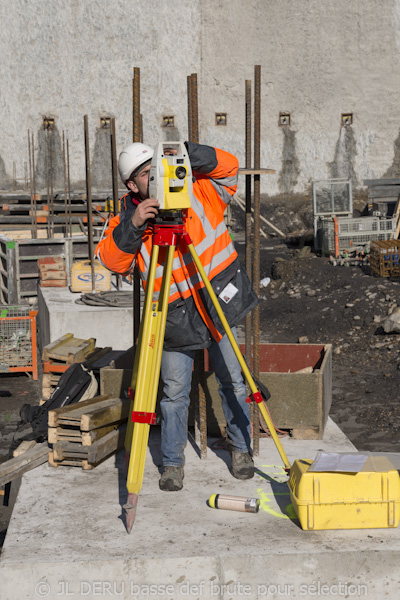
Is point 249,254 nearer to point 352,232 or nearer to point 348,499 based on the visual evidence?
point 348,499

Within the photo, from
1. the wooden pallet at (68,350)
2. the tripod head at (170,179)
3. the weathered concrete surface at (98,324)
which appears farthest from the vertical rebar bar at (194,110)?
the weathered concrete surface at (98,324)

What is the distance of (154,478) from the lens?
4.79 meters

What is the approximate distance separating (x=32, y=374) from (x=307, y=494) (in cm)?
651

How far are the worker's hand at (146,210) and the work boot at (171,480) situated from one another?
1492 millimetres

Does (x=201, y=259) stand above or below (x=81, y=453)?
above

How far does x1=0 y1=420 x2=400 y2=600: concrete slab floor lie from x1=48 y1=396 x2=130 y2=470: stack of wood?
1.98 ft

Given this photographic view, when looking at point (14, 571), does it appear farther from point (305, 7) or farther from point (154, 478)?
point (305, 7)

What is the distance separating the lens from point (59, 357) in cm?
671

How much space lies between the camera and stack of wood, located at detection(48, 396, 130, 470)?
4.90 m

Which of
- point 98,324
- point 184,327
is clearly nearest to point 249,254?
point 184,327

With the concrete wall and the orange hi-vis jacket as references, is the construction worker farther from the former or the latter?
the concrete wall

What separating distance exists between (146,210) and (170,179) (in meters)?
0.20

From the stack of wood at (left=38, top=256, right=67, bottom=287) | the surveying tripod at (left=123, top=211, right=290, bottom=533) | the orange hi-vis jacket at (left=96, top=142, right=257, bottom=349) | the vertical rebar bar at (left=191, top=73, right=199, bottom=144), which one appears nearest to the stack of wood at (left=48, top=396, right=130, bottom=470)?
the surveying tripod at (left=123, top=211, right=290, bottom=533)

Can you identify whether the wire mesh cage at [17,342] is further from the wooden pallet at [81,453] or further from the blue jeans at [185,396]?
the blue jeans at [185,396]
